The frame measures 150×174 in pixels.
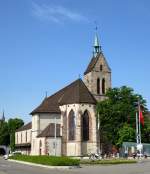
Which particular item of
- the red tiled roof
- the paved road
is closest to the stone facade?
the red tiled roof

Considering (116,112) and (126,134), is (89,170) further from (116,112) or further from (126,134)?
(116,112)

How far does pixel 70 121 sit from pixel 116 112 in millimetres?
9610

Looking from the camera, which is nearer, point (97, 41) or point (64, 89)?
point (64, 89)

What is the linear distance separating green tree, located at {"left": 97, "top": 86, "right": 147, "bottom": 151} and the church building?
212cm

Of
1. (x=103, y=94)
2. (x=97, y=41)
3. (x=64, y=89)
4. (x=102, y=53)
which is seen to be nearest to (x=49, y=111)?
(x=64, y=89)

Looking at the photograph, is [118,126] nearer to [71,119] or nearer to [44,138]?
[71,119]

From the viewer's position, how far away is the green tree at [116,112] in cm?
7538

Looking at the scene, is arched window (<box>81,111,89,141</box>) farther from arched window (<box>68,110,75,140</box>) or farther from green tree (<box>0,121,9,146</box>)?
green tree (<box>0,121,9,146</box>)

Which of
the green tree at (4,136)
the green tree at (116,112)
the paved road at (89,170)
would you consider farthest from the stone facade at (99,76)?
the green tree at (4,136)

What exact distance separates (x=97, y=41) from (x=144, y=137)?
33656 millimetres

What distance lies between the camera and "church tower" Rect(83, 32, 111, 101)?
89750 millimetres

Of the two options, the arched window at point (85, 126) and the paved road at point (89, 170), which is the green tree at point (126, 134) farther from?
the paved road at point (89, 170)

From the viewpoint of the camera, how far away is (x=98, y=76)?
91000 mm

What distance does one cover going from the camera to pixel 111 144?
80.0 metres
